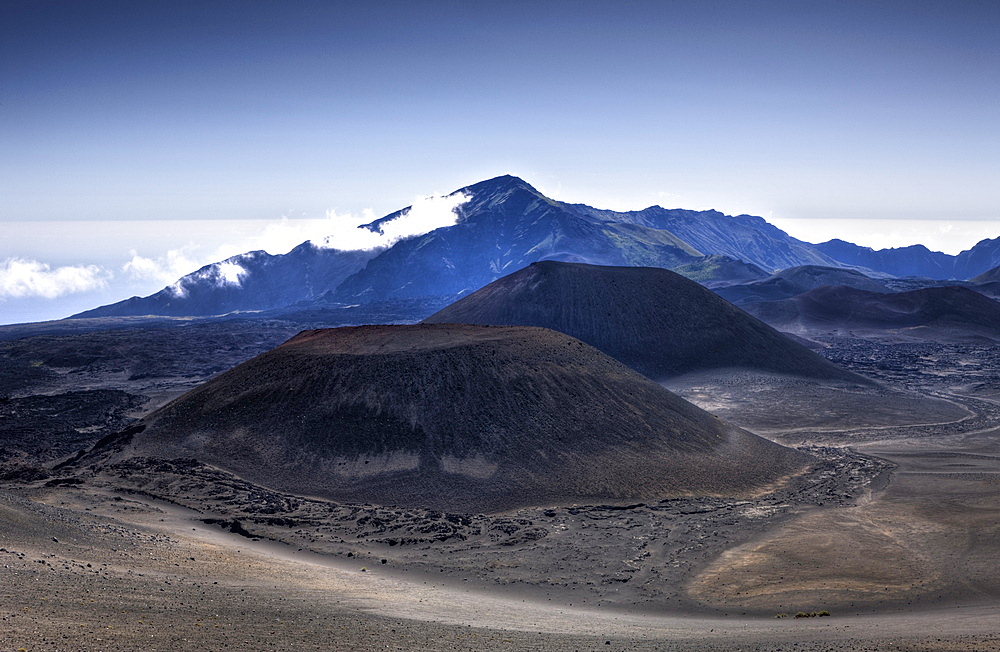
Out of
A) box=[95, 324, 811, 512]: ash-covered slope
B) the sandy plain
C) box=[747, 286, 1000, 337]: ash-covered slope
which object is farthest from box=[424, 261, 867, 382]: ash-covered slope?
box=[747, 286, 1000, 337]: ash-covered slope

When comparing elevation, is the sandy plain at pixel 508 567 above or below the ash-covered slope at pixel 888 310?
below

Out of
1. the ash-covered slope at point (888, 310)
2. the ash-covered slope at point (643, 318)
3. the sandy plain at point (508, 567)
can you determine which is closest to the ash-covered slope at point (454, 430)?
the sandy plain at point (508, 567)

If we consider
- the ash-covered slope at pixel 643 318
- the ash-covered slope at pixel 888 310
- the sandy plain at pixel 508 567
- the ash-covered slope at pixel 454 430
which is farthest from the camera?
the ash-covered slope at pixel 888 310

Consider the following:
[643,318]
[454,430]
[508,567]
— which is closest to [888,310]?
[643,318]

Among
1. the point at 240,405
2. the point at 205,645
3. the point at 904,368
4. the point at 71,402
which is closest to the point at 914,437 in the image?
the point at 904,368

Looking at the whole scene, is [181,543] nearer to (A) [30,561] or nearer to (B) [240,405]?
(A) [30,561]

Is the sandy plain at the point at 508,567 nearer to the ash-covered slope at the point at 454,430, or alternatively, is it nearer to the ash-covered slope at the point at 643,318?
the ash-covered slope at the point at 454,430

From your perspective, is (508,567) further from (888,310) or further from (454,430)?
(888,310)
